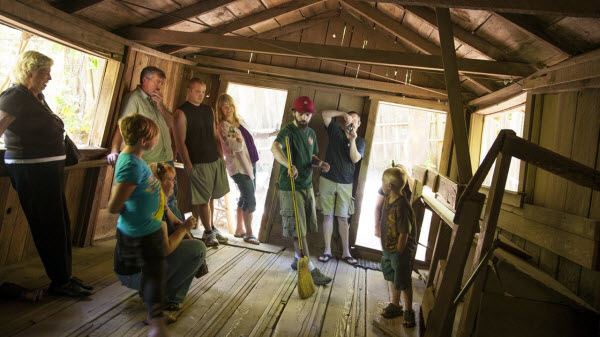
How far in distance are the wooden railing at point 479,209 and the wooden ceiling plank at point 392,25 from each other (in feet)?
9.67

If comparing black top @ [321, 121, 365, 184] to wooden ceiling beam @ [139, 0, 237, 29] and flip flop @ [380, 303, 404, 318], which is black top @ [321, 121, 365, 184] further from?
wooden ceiling beam @ [139, 0, 237, 29]

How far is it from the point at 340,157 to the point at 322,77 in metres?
1.22

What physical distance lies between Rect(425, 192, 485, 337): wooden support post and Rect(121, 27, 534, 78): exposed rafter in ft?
7.03

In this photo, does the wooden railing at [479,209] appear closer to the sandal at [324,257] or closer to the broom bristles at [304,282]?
the broom bristles at [304,282]

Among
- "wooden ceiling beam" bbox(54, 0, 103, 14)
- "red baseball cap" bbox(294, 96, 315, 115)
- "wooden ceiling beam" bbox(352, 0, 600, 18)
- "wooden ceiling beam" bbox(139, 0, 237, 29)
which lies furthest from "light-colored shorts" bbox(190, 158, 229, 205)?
"wooden ceiling beam" bbox(352, 0, 600, 18)

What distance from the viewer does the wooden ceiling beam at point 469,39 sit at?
12.7 ft

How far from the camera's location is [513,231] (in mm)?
3275

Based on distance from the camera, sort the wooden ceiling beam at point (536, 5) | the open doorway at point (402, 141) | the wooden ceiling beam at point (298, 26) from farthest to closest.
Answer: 1. the open doorway at point (402, 141)
2. the wooden ceiling beam at point (298, 26)
3. the wooden ceiling beam at point (536, 5)

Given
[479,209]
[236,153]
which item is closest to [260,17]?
[236,153]

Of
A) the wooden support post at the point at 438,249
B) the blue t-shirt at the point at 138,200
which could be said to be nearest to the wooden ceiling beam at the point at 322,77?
the wooden support post at the point at 438,249

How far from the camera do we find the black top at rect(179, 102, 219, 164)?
4512mm

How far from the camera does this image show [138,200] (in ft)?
7.50

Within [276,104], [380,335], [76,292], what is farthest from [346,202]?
[276,104]

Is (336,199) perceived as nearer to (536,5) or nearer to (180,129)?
(180,129)
